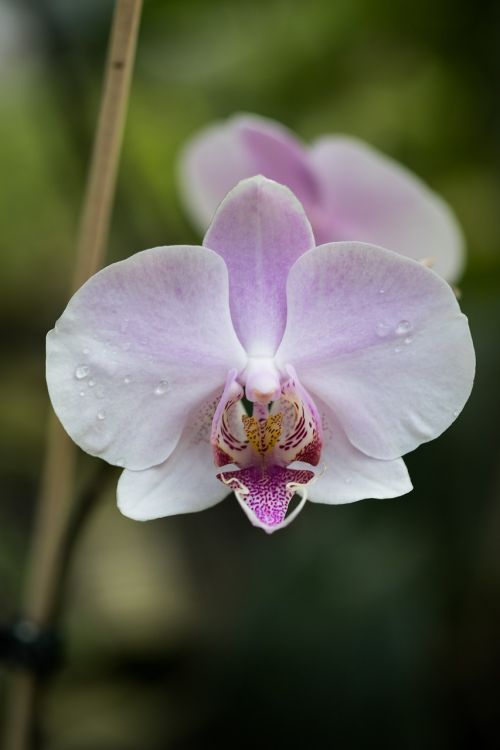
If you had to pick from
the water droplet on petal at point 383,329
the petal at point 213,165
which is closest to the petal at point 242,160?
the petal at point 213,165

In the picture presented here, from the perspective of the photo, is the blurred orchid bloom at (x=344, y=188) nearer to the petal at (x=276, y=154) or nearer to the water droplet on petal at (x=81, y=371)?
the petal at (x=276, y=154)

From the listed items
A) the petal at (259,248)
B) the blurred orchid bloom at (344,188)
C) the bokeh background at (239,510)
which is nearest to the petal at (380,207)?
the blurred orchid bloom at (344,188)

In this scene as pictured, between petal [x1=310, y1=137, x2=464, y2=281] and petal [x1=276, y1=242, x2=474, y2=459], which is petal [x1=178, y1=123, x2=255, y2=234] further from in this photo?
petal [x1=276, y1=242, x2=474, y2=459]

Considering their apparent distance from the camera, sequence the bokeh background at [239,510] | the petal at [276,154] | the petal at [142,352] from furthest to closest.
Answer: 1. the bokeh background at [239,510]
2. the petal at [276,154]
3. the petal at [142,352]

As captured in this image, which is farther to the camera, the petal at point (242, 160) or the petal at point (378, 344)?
the petal at point (242, 160)

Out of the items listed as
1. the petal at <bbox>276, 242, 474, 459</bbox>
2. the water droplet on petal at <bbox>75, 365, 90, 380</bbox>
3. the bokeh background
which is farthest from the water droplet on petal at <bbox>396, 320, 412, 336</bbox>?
the bokeh background

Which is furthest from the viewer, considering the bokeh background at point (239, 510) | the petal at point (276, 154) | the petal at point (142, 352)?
the bokeh background at point (239, 510)

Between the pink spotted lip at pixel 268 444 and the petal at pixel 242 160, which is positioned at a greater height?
the petal at pixel 242 160

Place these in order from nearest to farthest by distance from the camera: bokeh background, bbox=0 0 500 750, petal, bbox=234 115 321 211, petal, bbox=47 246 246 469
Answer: petal, bbox=47 246 246 469 → petal, bbox=234 115 321 211 → bokeh background, bbox=0 0 500 750
